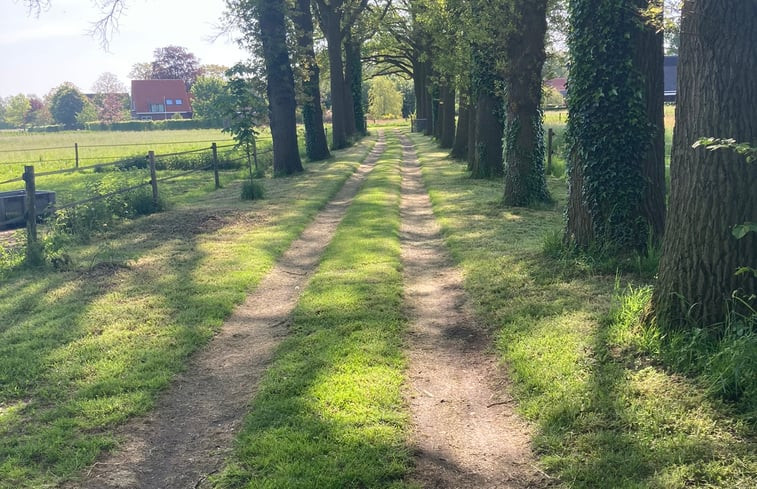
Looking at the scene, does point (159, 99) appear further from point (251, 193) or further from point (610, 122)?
point (610, 122)

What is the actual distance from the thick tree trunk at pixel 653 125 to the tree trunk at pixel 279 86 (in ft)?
45.3

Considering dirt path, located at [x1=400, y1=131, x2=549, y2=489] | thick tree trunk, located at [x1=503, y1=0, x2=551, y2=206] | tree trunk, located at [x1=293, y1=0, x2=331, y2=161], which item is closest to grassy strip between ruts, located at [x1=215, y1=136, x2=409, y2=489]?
dirt path, located at [x1=400, y1=131, x2=549, y2=489]

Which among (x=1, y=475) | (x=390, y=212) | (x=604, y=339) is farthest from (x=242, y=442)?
(x=390, y=212)

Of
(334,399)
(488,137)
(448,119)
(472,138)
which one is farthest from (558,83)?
(334,399)

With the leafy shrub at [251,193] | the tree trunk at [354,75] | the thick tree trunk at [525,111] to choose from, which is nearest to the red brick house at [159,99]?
the tree trunk at [354,75]

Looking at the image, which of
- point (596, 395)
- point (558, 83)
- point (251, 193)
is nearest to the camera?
point (596, 395)

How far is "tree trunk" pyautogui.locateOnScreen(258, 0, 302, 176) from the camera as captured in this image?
747 inches

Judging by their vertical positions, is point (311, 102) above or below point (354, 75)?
below

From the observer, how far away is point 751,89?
177 inches

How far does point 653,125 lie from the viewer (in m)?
7.54

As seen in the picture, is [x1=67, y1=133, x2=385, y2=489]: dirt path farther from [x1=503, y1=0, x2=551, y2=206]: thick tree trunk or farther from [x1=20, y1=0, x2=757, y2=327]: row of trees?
[x1=503, y1=0, x2=551, y2=206]: thick tree trunk

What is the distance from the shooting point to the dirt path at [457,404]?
3654mm

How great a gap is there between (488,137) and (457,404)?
1370cm

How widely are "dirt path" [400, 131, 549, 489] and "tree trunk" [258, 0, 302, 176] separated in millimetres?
13533
